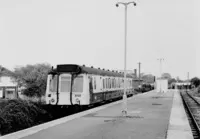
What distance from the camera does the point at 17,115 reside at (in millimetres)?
16922

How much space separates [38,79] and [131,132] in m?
28.8

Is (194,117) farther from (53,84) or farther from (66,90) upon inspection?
(53,84)

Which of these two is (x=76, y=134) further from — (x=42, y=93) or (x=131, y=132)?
(x=42, y=93)

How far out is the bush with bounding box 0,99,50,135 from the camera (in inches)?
613

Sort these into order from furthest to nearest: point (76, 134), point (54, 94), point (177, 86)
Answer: point (177, 86) → point (54, 94) → point (76, 134)

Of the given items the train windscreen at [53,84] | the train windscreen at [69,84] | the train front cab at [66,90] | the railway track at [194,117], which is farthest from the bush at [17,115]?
the railway track at [194,117]

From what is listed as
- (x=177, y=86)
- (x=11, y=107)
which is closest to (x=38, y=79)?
(x=11, y=107)

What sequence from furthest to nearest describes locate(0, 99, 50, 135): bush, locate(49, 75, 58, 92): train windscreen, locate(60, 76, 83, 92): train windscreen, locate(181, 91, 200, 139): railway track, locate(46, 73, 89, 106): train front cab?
1. locate(49, 75, 58, 92): train windscreen
2. locate(60, 76, 83, 92): train windscreen
3. locate(46, 73, 89, 106): train front cab
4. locate(0, 99, 50, 135): bush
5. locate(181, 91, 200, 139): railway track

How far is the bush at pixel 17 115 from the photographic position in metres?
15.6

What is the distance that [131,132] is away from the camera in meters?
11.4

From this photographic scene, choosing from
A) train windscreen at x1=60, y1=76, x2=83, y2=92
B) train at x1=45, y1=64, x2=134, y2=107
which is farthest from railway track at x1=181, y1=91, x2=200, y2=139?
train windscreen at x1=60, y1=76, x2=83, y2=92

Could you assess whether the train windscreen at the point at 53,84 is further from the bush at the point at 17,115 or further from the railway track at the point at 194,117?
the railway track at the point at 194,117

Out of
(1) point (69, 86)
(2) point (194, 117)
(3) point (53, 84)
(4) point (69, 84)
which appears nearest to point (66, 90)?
(1) point (69, 86)

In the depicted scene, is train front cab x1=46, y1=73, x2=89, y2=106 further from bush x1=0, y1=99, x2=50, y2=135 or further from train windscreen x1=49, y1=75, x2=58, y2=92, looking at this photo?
bush x1=0, y1=99, x2=50, y2=135
